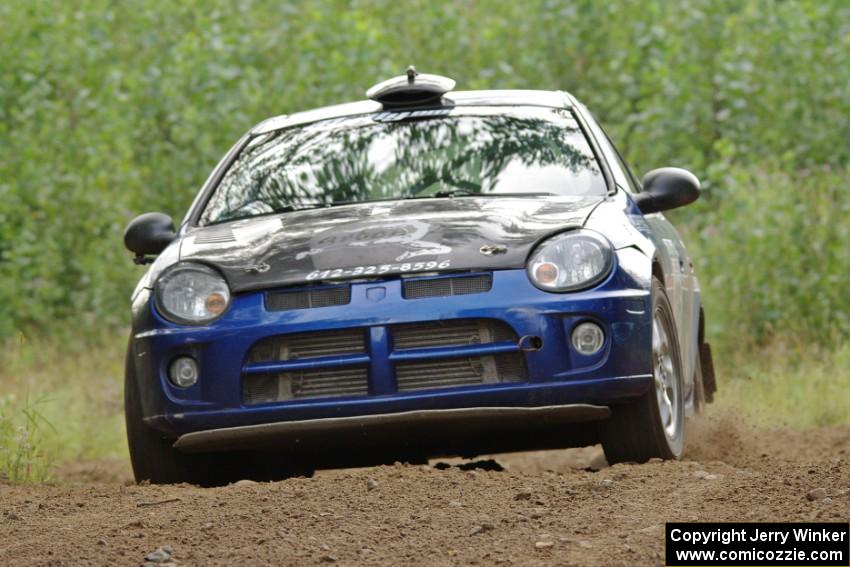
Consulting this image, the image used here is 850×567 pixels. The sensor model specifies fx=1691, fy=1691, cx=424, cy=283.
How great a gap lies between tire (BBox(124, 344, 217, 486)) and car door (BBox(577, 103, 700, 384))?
2025 mm

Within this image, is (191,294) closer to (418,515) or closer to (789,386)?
(418,515)

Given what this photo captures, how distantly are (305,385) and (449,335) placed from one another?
1.80ft

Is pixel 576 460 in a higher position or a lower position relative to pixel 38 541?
lower

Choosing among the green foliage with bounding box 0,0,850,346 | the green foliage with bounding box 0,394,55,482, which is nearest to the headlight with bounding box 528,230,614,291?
the green foliage with bounding box 0,394,55,482

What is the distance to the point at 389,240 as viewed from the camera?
19.9 feet

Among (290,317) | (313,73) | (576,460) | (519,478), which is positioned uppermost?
(313,73)

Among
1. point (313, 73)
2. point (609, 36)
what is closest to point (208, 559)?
point (313, 73)

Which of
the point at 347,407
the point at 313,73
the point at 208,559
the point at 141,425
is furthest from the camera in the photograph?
the point at 313,73

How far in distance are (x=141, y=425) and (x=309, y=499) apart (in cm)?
131

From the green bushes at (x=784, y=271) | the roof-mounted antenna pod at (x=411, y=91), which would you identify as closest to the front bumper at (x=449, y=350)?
the roof-mounted antenna pod at (x=411, y=91)

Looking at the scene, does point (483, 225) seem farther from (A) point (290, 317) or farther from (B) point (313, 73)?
(B) point (313, 73)

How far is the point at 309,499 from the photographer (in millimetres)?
5285

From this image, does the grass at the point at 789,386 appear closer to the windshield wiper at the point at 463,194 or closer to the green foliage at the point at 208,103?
the green foliage at the point at 208,103

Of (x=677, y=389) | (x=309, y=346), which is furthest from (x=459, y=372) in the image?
(x=677, y=389)
